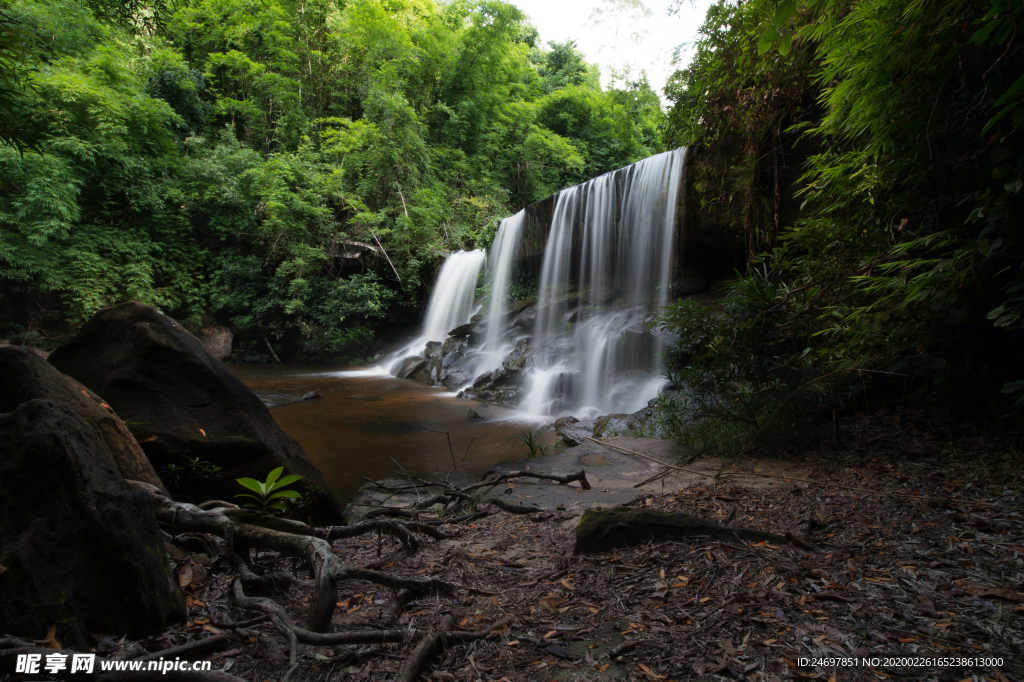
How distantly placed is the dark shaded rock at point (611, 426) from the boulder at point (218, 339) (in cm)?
1372

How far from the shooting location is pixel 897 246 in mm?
2646

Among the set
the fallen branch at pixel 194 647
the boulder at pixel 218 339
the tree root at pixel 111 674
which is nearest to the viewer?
the tree root at pixel 111 674

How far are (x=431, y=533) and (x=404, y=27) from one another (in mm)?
21903

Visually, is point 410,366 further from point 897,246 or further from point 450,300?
point 897,246

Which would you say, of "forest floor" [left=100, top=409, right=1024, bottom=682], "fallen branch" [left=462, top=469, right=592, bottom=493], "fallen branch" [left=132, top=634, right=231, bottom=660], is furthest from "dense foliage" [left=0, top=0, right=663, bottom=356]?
"fallen branch" [left=132, top=634, right=231, bottom=660]

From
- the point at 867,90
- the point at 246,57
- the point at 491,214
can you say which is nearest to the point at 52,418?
the point at 867,90

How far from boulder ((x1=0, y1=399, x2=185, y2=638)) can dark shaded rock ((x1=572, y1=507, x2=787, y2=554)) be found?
1706 millimetres

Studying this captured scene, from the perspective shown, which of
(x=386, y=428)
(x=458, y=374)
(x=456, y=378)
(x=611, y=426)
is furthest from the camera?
(x=458, y=374)

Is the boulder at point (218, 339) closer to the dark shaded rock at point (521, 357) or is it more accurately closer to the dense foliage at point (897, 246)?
the dark shaded rock at point (521, 357)

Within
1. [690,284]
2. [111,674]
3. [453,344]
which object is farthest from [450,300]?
[111,674]

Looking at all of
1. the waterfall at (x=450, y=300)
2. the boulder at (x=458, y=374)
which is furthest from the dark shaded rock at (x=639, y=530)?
the waterfall at (x=450, y=300)

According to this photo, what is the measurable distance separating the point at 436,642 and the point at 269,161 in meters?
18.2

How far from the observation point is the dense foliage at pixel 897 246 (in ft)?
7.74

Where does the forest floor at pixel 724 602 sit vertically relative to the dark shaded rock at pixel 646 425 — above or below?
below
